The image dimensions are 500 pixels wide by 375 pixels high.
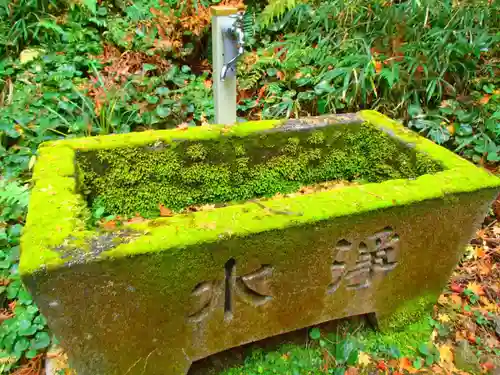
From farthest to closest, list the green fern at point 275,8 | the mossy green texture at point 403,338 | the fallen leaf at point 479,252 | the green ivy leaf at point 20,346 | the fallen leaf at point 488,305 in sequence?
the green fern at point 275,8 → the fallen leaf at point 479,252 → the fallen leaf at point 488,305 → the mossy green texture at point 403,338 → the green ivy leaf at point 20,346

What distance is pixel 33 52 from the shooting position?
3.97 m

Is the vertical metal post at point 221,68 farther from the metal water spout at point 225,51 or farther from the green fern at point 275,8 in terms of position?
the green fern at point 275,8

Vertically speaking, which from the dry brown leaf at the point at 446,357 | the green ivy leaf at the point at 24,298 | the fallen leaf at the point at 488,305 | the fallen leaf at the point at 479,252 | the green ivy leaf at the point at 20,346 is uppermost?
the green ivy leaf at the point at 24,298

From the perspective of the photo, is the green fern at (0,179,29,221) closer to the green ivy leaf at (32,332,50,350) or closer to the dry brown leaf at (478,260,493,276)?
the green ivy leaf at (32,332,50,350)

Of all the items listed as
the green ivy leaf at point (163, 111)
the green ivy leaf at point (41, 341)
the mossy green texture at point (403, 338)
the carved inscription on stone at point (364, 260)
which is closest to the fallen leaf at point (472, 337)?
the mossy green texture at point (403, 338)

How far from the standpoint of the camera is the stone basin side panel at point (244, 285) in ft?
4.97

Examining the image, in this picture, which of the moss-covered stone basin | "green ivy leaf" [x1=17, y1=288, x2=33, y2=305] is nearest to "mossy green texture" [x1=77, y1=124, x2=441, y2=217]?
the moss-covered stone basin

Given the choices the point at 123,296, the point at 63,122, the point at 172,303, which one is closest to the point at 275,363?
the point at 172,303

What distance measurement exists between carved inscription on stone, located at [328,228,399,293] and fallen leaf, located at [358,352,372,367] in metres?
0.52

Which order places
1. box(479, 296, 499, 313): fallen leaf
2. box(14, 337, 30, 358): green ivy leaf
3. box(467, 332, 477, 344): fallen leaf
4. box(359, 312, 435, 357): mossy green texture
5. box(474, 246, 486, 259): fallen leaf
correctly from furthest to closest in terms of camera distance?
box(474, 246, 486, 259): fallen leaf → box(479, 296, 499, 313): fallen leaf → box(467, 332, 477, 344): fallen leaf → box(359, 312, 435, 357): mossy green texture → box(14, 337, 30, 358): green ivy leaf

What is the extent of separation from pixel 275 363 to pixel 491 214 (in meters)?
2.33

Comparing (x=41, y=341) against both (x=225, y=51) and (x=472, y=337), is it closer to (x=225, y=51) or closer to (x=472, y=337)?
(x=225, y=51)

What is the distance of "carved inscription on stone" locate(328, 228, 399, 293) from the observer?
76.4 inches

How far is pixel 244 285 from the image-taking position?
178 centimetres
